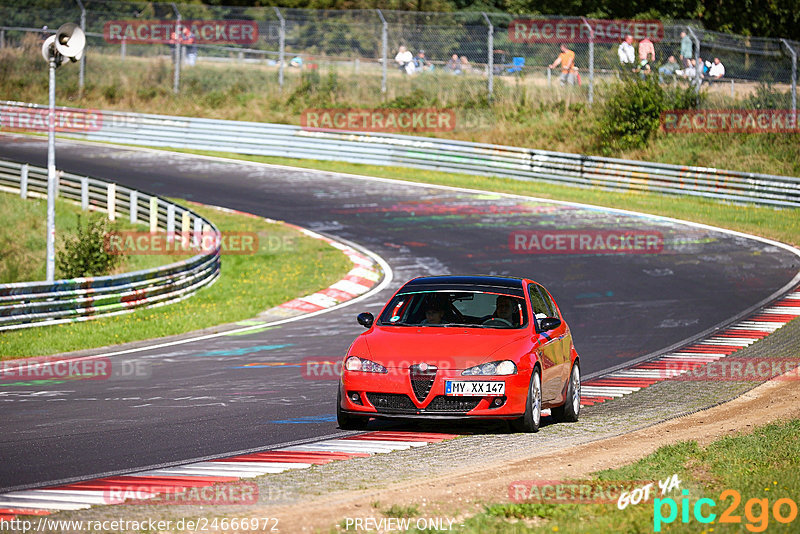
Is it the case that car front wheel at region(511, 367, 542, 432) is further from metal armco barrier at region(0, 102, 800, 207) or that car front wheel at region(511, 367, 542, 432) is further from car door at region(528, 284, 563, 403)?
metal armco barrier at region(0, 102, 800, 207)

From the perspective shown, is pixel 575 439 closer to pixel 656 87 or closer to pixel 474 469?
pixel 474 469

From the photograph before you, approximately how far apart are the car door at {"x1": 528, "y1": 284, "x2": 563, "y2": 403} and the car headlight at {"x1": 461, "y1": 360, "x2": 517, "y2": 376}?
60cm

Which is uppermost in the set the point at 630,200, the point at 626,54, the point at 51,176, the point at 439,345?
the point at 626,54

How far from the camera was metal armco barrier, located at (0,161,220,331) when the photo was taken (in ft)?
58.7

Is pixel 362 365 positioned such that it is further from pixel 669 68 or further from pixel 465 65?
pixel 465 65

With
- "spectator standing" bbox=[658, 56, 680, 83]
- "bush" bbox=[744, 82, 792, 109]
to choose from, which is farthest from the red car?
"spectator standing" bbox=[658, 56, 680, 83]

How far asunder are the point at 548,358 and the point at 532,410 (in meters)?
0.73

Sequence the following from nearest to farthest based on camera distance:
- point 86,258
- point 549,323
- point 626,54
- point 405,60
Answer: point 549,323
point 86,258
point 626,54
point 405,60

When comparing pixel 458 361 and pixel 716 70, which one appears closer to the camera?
pixel 458 361

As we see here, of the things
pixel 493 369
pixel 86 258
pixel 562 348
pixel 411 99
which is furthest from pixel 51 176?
pixel 411 99

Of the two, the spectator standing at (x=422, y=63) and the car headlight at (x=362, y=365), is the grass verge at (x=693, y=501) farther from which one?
the spectator standing at (x=422, y=63)

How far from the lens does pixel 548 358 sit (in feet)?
34.2

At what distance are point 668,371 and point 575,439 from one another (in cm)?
502

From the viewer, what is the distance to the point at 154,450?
9.07 meters
